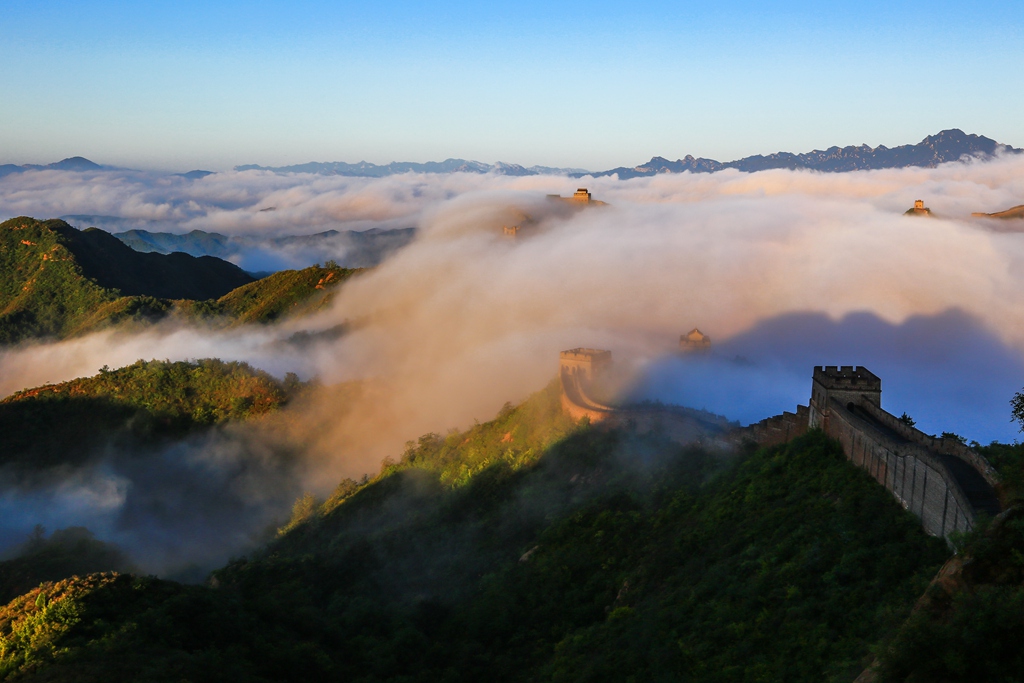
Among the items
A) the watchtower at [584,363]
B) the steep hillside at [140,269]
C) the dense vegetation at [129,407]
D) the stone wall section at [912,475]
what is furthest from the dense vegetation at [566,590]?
the steep hillside at [140,269]

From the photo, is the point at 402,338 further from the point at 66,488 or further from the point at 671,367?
the point at 671,367

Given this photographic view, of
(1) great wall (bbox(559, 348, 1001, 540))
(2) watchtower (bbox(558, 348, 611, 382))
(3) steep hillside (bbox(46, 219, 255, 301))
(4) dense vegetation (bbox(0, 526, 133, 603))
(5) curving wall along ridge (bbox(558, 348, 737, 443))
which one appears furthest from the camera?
(3) steep hillside (bbox(46, 219, 255, 301))

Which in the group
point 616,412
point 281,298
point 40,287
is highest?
point 616,412

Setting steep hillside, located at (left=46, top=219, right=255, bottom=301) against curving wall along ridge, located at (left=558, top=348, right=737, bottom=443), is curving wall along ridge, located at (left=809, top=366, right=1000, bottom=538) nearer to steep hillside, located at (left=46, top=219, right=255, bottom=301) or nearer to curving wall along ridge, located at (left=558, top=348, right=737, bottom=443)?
curving wall along ridge, located at (left=558, top=348, right=737, bottom=443)

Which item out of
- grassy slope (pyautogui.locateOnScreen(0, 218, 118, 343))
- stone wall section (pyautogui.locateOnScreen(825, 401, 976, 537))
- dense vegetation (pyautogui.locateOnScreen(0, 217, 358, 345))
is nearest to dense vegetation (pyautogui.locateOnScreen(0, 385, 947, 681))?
stone wall section (pyautogui.locateOnScreen(825, 401, 976, 537))

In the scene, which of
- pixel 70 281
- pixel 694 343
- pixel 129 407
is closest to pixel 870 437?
pixel 694 343

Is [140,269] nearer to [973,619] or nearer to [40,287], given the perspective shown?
[40,287]

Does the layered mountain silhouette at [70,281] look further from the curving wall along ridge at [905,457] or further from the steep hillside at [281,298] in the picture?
the curving wall along ridge at [905,457]
